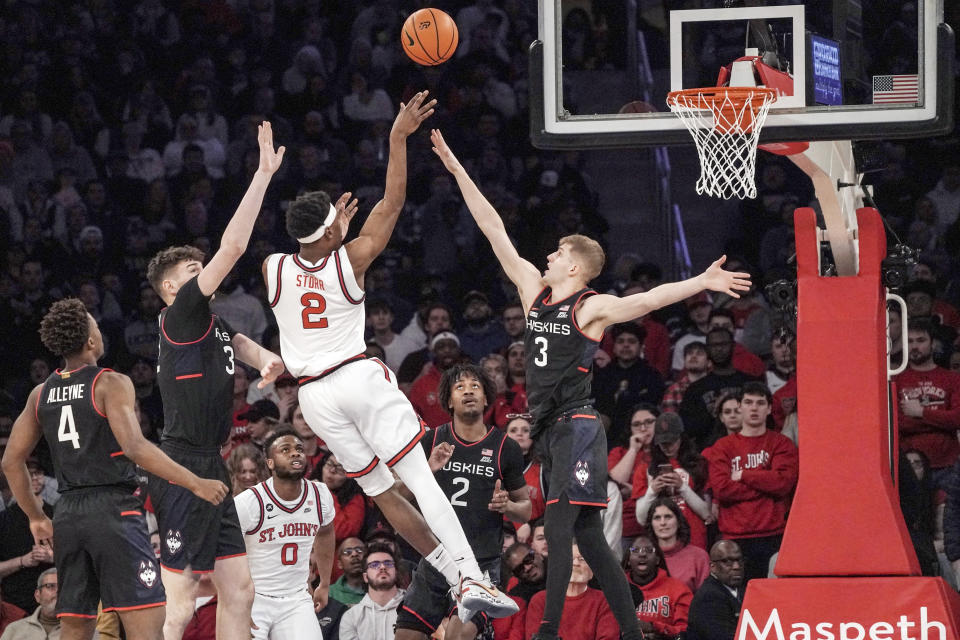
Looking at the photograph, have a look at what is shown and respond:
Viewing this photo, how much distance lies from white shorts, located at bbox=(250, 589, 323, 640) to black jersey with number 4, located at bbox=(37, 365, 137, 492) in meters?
2.21

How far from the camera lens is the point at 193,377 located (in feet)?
26.2

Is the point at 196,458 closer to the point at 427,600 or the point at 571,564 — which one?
the point at 427,600

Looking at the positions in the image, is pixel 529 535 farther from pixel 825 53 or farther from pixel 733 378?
pixel 825 53

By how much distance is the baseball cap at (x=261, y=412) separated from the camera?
11813mm

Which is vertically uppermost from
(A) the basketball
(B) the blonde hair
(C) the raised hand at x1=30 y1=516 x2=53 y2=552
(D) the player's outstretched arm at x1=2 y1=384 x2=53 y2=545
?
(A) the basketball

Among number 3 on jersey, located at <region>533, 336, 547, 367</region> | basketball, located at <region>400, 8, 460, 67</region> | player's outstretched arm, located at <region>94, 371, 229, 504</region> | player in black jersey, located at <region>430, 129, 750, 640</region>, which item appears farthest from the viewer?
basketball, located at <region>400, 8, 460, 67</region>

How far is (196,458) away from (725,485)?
13.4 ft

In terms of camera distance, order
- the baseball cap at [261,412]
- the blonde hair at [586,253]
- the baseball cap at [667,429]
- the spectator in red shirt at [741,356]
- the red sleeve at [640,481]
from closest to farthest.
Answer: the blonde hair at [586,253] → the baseball cap at [667,429] → the red sleeve at [640,481] → the spectator in red shirt at [741,356] → the baseball cap at [261,412]

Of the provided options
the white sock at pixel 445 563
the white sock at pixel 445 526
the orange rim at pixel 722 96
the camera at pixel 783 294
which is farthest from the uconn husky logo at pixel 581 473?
the orange rim at pixel 722 96

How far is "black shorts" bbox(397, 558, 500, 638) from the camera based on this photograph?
8.91m

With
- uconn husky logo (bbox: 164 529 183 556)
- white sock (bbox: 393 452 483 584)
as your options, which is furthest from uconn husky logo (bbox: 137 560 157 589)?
white sock (bbox: 393 452 483 584)

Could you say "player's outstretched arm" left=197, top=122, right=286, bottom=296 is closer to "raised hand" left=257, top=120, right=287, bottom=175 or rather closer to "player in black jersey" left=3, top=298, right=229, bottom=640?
"raised hand" left=257, top=120, right=287, bottom=175

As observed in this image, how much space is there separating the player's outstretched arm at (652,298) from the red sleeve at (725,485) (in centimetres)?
265

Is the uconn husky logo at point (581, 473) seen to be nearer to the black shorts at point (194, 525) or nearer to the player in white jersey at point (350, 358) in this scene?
the player in white jersey at point (350, 358)
